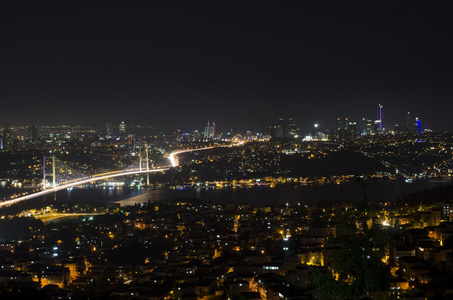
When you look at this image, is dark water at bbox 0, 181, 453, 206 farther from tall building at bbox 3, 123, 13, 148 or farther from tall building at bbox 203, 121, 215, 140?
tall building at bbox 203, 121, 215, 140

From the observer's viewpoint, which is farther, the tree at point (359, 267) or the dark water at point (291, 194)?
the dark water at point (291, 194)

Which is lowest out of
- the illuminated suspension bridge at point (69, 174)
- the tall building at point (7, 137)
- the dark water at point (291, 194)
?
the dark water at point (291, 194)

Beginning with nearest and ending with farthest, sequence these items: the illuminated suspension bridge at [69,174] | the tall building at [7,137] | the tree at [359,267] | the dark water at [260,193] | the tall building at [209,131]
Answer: the tree at [359,267] < the dark water at [260,193] < the illuminated suspension bridge at [69,174] < the tall building at [7,137] < the tall building at [209,131]

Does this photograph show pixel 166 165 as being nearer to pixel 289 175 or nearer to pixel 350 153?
pixel 289 175

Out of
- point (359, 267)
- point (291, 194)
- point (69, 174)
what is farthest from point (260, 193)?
point (359, 267)

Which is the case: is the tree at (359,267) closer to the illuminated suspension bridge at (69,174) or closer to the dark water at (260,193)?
the dark water at (260,193)

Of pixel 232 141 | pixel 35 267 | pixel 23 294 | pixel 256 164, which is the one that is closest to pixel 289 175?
pixel 256 164

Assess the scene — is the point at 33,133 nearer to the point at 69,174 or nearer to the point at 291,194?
the point at 69,174

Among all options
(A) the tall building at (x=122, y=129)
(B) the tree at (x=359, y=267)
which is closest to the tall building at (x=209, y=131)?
(A) the tall building at (x=122, y=129)

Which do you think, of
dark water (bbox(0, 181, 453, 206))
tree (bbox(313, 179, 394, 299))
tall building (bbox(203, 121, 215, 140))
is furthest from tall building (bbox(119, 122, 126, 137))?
tree (bbox(313, 179, 394, 299))
